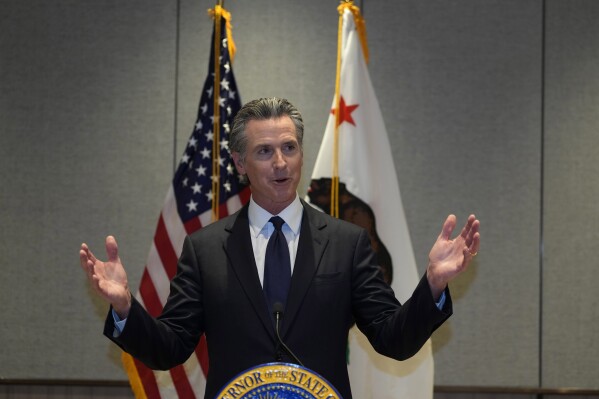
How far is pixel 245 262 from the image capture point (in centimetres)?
198

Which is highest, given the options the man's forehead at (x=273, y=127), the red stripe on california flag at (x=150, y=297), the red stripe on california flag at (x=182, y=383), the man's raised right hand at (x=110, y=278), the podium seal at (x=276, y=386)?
the man's forehead at (x=273, y=127)

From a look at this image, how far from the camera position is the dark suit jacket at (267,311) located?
1.86 meters

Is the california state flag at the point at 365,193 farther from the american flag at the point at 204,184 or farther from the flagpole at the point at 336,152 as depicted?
the american flag at the point at 204,184

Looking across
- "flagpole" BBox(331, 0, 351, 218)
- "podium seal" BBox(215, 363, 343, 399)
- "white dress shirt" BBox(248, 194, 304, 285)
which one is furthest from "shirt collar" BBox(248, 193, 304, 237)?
"flagpole" BBox(331, 0, 351, 218)

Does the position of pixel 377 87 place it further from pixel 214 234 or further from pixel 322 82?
pixel 214 234

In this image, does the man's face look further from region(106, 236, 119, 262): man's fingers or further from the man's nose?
region(106, 236, 119, 262): man's fingers

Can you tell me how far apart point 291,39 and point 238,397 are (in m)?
2.82

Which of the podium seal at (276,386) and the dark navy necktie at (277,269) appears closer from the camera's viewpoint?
the podium seal at (276,386)

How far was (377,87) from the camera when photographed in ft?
13.2

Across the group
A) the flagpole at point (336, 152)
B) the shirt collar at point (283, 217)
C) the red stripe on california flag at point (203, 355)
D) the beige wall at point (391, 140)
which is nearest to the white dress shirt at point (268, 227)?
the shirt collar at point (283, 217)

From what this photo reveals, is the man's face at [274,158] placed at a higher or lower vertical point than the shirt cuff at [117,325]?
higher

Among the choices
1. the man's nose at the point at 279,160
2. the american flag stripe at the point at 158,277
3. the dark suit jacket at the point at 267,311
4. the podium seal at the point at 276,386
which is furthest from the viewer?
the american flag stripe at the point at 158,277

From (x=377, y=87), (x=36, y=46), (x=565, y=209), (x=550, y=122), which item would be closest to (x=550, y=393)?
(x=565, y=209)

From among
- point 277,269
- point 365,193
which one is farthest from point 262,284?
point 365,193
